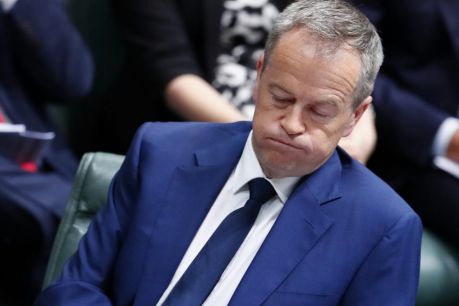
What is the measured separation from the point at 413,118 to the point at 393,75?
17 centimetres

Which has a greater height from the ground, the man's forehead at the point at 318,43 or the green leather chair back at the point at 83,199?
the man's forehead at the point at 318,43

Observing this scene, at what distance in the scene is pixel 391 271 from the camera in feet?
4.13

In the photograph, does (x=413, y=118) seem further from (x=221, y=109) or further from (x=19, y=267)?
(x=19, y=267)

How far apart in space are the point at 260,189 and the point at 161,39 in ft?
2.48

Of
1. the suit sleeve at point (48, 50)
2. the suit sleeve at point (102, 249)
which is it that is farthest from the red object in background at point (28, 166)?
the suit sleeve at point (102, 249)

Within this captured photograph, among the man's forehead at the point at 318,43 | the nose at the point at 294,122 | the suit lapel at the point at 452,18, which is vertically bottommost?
the suit lapel at the point at 452,18

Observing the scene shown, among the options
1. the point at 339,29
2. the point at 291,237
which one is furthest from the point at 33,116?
the point at 339,29

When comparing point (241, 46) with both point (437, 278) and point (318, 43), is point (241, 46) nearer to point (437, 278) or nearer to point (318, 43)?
point (437, 278)

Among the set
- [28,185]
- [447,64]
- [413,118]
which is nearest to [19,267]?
[28,185]

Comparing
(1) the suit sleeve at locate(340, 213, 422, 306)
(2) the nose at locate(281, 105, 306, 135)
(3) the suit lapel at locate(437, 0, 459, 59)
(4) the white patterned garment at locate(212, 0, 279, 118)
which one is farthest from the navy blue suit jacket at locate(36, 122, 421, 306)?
(3) the suit lapel at locate(437, 0, 459, 59)

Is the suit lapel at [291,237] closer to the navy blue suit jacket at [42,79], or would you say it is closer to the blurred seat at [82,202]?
the blurred seat at [82,202]

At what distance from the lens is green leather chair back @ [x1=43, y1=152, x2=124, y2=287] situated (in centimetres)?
155

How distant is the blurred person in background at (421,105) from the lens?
1941mm

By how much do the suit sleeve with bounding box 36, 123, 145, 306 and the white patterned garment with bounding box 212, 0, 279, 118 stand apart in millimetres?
655
